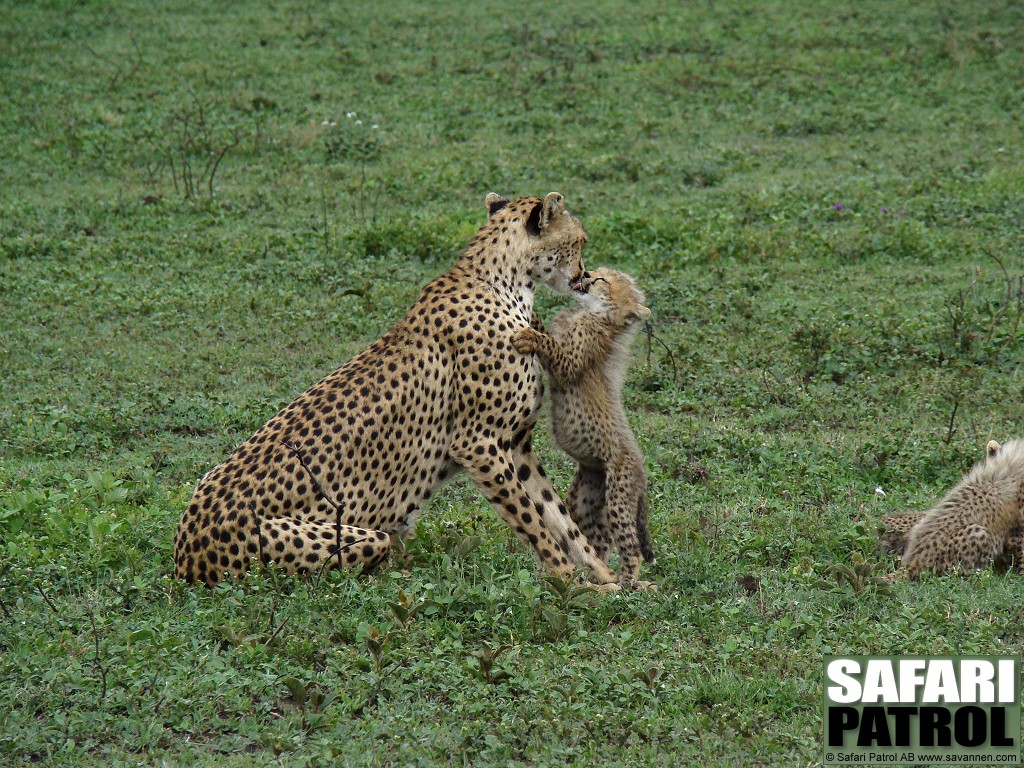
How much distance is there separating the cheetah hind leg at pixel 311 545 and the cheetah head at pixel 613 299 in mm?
1985

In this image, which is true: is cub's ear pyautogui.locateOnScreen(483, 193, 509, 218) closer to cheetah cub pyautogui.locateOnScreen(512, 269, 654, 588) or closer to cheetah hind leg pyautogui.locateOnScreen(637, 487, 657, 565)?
cheetah cub pyautogui.locateOnScreen(512, 269, 654, 588)

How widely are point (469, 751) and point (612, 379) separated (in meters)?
2.93

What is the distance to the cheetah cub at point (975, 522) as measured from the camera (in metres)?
6.47

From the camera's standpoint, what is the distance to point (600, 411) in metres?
6.80

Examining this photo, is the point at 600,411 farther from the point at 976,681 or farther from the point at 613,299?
the point at 976,681

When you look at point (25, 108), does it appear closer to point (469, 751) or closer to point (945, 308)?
point (945, 308)

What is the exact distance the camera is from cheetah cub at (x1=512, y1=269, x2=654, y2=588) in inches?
255

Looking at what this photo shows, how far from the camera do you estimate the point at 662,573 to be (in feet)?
20.8

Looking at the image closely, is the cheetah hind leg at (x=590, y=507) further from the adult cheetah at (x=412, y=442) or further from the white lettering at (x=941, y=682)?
the white lettering at (x=941, y=682)

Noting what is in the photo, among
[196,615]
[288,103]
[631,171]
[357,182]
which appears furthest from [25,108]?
[196,615]

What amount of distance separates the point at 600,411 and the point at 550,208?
105cm

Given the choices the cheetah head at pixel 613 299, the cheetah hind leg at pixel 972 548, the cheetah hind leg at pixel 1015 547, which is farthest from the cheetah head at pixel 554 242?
the cheetah hind leg at pixel 1015 547

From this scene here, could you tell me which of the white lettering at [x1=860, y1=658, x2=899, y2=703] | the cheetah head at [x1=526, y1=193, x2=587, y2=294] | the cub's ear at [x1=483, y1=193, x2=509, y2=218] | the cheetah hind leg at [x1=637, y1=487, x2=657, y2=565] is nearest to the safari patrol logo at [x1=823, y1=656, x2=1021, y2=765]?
the white lettering at [x1=860, y1=658, x2=899, y2=703]

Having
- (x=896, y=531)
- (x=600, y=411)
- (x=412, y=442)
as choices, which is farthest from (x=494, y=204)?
(x=896, y=531)
